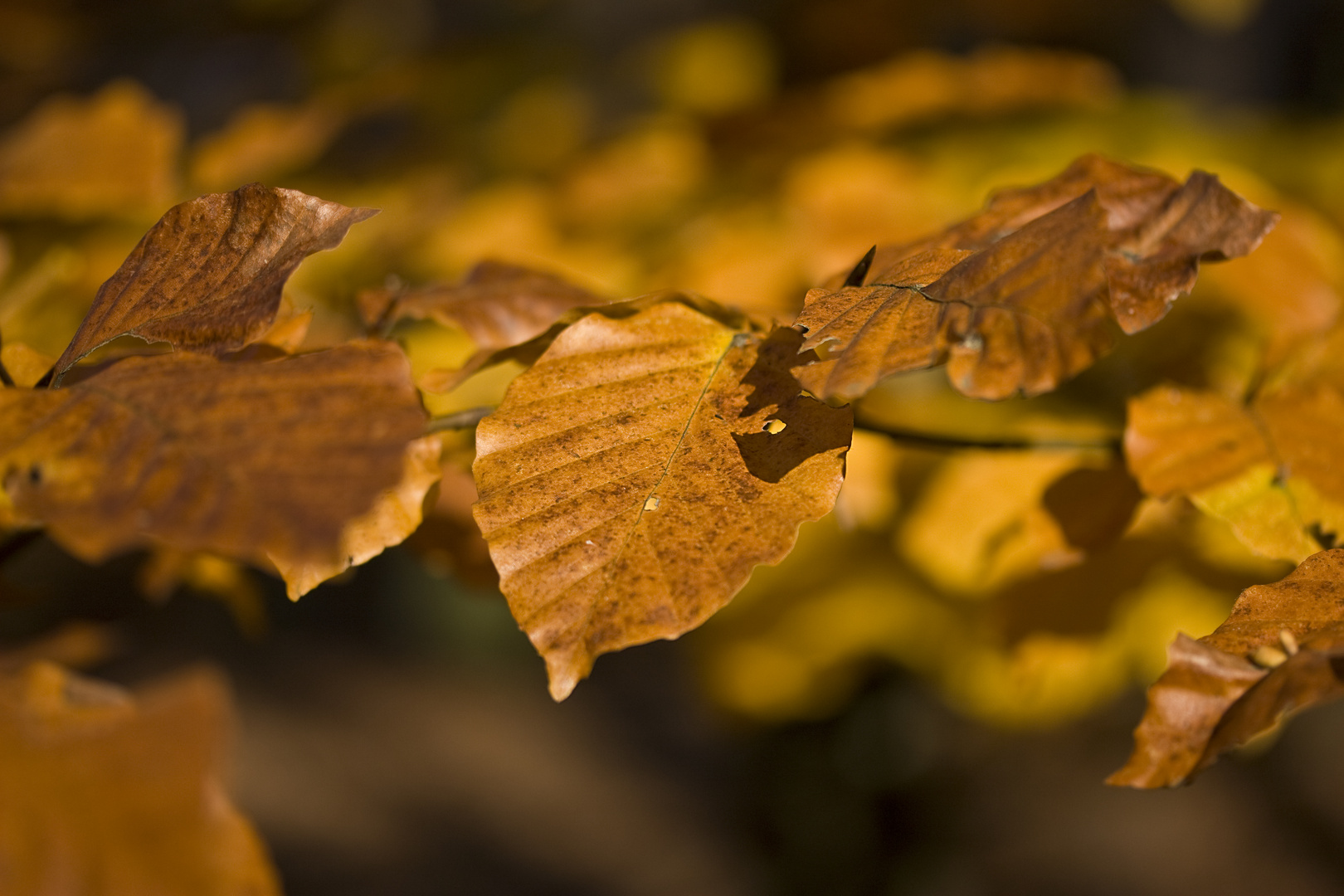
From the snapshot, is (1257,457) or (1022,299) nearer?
(1022,299)

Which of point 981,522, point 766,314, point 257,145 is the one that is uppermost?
point 766,314

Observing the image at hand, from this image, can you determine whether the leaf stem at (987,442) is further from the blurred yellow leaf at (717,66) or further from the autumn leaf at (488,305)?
the blurred yellow leaf at (717,66)

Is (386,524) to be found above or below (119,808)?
above

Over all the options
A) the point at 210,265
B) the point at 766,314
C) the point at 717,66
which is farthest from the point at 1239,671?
the point at 717,66

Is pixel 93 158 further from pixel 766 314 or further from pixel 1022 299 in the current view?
pixel 1022 299

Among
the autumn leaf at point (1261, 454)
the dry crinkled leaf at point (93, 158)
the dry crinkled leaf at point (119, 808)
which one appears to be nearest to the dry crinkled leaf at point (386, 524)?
the dry crinkled leaf at point (119, 808)

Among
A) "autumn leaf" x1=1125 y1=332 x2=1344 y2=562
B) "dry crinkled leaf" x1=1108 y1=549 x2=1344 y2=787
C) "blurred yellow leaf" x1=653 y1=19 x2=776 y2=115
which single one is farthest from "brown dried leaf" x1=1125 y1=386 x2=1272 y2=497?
"blurred yellow leaf" x1=653 y1=19 x2=776 y2=115

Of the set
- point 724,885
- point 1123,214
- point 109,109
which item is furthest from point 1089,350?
point 724,885
